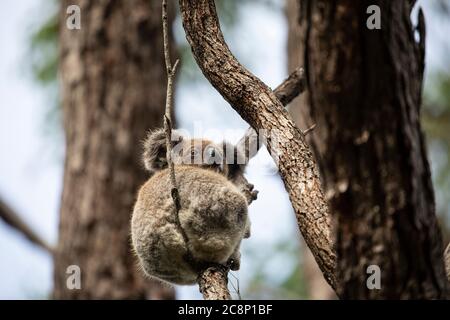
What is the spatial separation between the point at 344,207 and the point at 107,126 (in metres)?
5.25

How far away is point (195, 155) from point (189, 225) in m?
0.95

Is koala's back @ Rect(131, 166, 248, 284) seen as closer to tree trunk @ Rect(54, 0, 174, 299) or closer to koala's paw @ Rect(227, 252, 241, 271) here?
koala's paw @ Rect(227, 252, 241, 271)

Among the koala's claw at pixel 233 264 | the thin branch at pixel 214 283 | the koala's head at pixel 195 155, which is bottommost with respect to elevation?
the thin branch at pixel 214 283

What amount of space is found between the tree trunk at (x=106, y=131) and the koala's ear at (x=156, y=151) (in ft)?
8.00

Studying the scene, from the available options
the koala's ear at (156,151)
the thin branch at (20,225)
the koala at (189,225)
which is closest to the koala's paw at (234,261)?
the koala at (189,225)

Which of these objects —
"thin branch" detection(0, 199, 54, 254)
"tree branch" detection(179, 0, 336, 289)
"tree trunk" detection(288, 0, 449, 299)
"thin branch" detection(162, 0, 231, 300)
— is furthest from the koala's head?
"thin branch" detection(0, 199, 54, 254)

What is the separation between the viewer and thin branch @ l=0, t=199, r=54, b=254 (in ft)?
25.8

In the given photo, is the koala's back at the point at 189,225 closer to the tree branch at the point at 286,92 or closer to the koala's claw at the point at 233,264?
the koala's claw at the point at 233,264

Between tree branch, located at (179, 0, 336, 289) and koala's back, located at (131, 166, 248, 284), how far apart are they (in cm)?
54

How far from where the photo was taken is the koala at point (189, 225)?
383cm

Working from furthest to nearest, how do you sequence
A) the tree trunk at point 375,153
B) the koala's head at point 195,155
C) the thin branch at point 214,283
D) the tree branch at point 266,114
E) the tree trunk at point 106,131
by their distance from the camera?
the tree trunk at point 106,131 → the koala's head at point 195,155 → the thin branch at point 214,283 → the tree branch at point 266,114 → the tree trunk at point 375,153

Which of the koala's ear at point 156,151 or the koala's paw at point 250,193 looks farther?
the koala's ear at point 156,151

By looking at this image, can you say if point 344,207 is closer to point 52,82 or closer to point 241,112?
point 241,112

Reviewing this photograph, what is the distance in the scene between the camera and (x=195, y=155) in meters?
4.69
